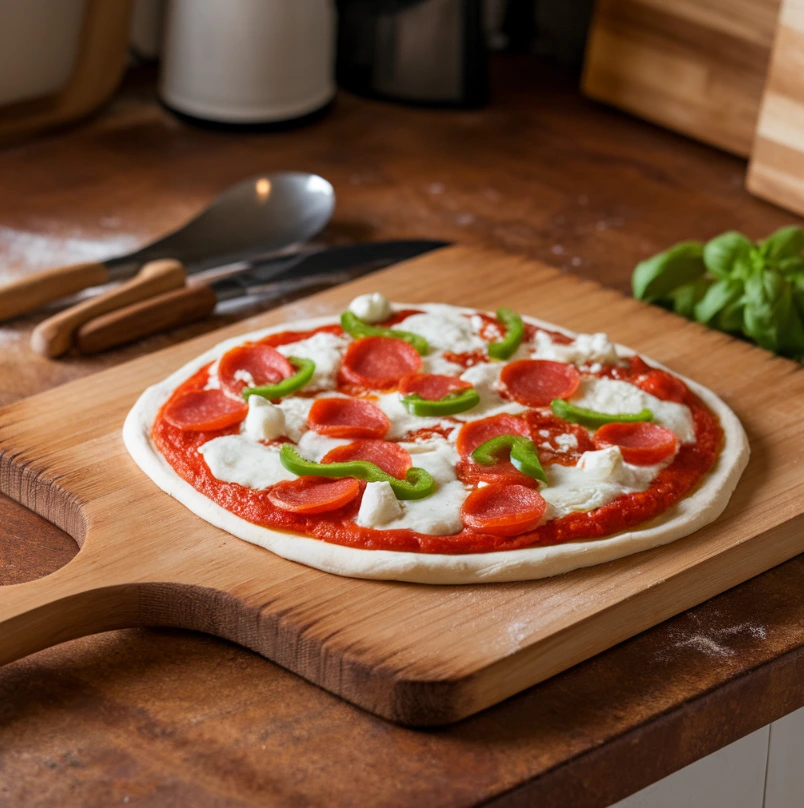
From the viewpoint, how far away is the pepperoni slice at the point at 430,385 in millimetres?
1752

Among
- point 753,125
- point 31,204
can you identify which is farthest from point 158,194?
point 753,125

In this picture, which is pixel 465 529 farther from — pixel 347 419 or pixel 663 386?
pixel 663 386

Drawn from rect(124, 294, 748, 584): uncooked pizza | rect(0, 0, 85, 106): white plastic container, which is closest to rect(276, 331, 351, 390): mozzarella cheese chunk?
rect(124, 294, 748, 584): uncooked pizza

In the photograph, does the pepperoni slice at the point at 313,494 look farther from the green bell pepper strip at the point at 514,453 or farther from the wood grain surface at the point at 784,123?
the wood grain surface at the point at 784,123

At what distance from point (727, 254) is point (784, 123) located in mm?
613

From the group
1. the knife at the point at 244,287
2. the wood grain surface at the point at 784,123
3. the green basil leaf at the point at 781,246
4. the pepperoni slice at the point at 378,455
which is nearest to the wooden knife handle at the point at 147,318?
the knife at the point at 244,287

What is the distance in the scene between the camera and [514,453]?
1.59 metres

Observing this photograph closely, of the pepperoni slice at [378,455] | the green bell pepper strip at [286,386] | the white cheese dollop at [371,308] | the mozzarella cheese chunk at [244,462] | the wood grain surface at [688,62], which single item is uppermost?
the wood grain surface at [688,62]

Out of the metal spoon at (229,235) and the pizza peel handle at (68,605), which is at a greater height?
the metal spoon at (229,235)

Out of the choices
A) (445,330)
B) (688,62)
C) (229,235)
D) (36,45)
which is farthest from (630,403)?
(36,45)

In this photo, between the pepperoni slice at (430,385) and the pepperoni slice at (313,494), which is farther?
the pepperoni slice at (430,385)

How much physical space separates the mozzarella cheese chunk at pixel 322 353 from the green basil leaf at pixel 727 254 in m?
0.62

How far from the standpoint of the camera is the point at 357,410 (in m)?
1.71

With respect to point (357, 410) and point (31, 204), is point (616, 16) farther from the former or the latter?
point (357, 410)
